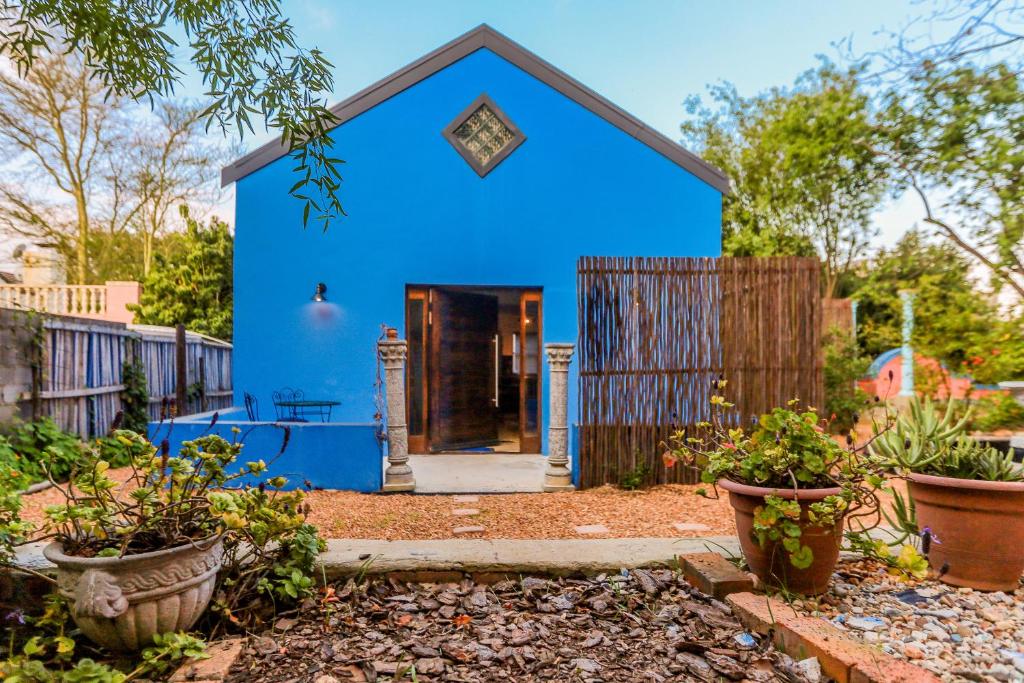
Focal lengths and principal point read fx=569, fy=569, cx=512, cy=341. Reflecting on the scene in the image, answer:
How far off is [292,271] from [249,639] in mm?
5460

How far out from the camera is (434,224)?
7113mm

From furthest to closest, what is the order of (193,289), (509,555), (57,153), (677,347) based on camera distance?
(57,153), (193,289), (677,347), (509,555)

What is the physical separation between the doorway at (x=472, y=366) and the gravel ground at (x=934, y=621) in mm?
4748

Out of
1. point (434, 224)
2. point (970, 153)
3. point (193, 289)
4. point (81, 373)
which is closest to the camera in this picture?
point (970, 153)

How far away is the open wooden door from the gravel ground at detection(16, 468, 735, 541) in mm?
2158

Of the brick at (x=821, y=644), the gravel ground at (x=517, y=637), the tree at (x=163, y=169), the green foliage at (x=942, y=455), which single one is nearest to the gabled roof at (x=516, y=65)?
the green foliage at (x=942, y=455)

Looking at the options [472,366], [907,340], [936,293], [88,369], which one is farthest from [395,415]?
[907,340]

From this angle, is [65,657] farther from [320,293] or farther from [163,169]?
[163,169]

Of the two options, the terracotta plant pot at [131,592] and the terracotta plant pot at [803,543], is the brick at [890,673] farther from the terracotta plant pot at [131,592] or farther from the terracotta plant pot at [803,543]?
the terracotta plant pot at [131,592]

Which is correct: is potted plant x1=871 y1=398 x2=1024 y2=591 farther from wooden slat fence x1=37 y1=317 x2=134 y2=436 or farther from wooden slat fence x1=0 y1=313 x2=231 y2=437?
wooden slat fence x1=37 y1=317 x2=134 y2=436

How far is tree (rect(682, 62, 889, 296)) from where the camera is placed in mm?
11906

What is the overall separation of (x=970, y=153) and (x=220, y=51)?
678cm

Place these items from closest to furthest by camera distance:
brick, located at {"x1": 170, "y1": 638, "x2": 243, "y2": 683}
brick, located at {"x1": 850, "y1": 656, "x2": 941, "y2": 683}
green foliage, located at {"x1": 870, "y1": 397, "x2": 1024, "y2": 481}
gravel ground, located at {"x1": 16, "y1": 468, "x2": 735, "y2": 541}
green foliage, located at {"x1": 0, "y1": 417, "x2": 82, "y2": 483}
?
brick, located at {"x1": 850, "y1": 656, "x2": 941, "y2": 683} → brick, located at {"x1": 170, "y1": 638, "x2": 243, "y2": 683} → green foliage, located at {"x1": 870, "y1": 397, "x2": 1024, "y2": 481} → gravel ground, located at {"x1": 16, "y1": 468, "x2": 735, "y2": 541} → green foliage, located at {"x1": 0, "y1": 417, "x2": 82, "y2": 483}

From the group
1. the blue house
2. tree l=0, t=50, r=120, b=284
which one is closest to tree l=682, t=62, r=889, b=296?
the blue house
